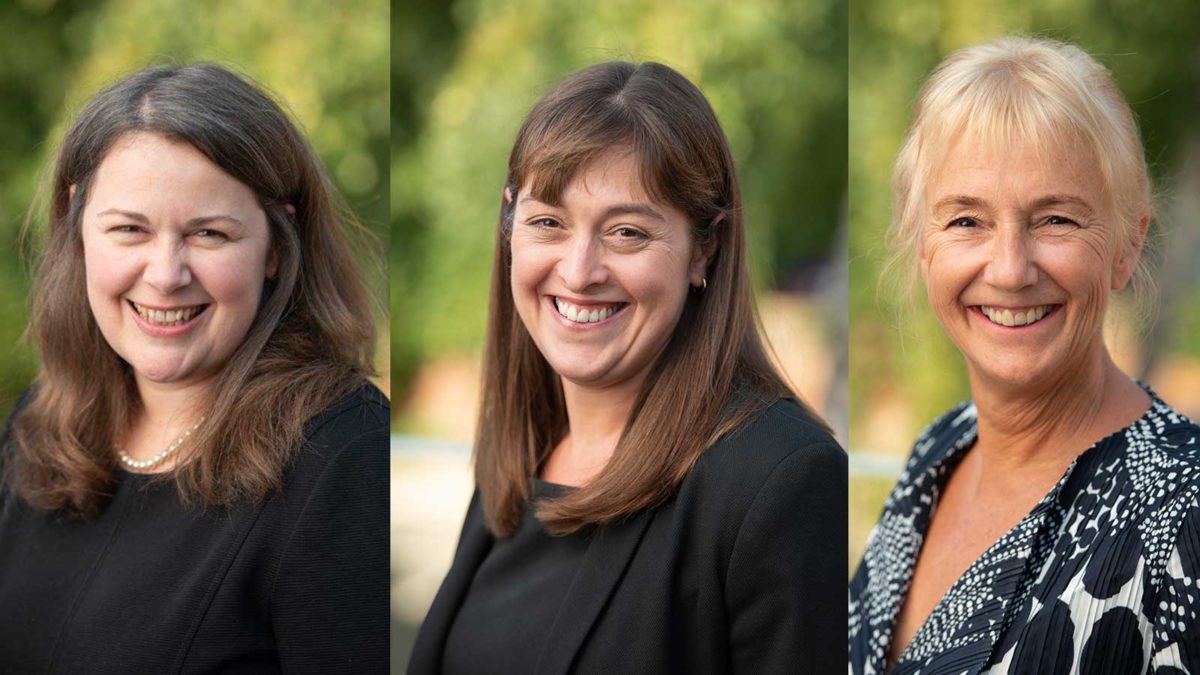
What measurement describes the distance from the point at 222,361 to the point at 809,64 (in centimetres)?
370

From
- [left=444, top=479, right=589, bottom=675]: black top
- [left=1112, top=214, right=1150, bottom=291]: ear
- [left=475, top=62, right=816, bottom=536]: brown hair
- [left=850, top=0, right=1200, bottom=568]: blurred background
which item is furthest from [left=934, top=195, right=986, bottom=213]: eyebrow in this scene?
[left=850, top=0, right=1200, bottom=568]: blurred background

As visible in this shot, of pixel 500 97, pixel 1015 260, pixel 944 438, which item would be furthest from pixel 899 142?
pixel 1015 260

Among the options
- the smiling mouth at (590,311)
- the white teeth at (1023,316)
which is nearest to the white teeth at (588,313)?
the smiling mouth at (590,311)

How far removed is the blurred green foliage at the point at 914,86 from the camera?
16.4 ft

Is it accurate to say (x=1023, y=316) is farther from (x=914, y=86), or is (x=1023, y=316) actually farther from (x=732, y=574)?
(x=914, y=86)

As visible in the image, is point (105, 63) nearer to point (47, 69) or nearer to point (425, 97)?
point (47, 69)

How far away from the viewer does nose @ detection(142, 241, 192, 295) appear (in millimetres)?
2549

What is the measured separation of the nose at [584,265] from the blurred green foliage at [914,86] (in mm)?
2502

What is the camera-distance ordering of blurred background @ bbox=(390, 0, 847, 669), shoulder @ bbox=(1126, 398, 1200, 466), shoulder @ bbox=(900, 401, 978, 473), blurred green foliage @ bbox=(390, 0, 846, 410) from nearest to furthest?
shoulder @ bbox=(1126, 398, 1200, 466)
shoulder @ bbox=(900, 401, 978, 473)
blurred background @ bbox=(390, 0, 847, 669)
blurred green foliage @ bbox=(390, 0, 846, 410)

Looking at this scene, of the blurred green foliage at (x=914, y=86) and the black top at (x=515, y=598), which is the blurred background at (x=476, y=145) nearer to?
the blurred green foliage at (x=914, y=86)

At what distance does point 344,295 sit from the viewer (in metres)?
2.84

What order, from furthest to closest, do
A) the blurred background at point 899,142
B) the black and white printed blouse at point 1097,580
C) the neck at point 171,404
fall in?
the blurred background at point 899,142 < the neck at point 171,404 < the black and white printed blouse at point 1097,580

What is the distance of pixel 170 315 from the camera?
2629 millimetres

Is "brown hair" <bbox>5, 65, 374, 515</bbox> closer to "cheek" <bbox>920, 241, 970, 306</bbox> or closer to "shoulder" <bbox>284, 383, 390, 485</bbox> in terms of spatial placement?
"shoulder" <bbox>284, 383, 390, 485</bbox>
